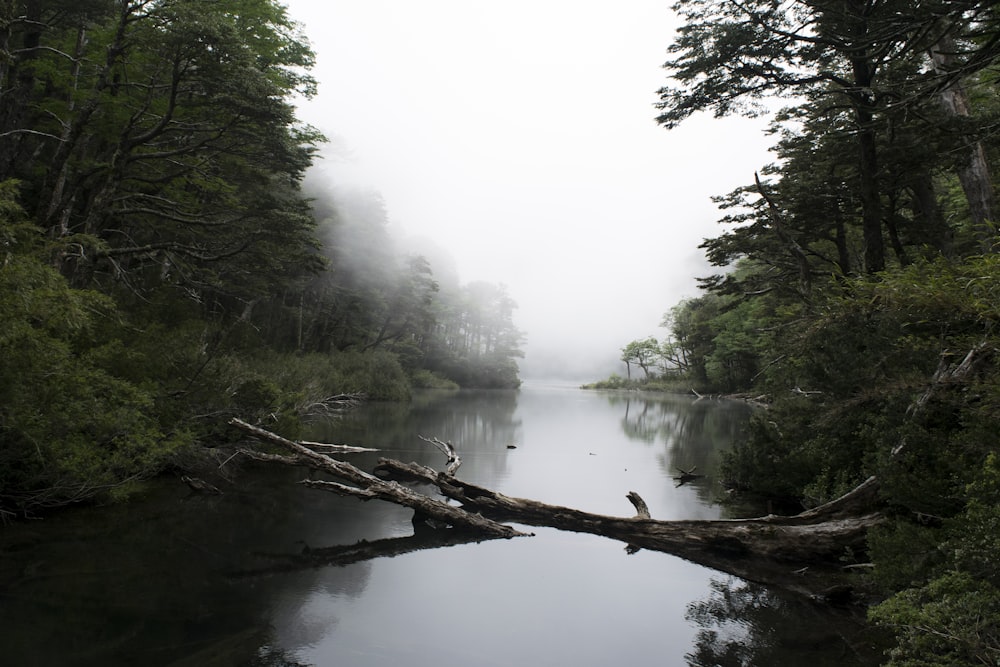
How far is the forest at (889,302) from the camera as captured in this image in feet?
14.0

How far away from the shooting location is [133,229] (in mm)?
16625

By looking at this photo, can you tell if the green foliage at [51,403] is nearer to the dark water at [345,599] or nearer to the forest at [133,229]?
the forest at [133,229]

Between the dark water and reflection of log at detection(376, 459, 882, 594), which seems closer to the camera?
the dark water

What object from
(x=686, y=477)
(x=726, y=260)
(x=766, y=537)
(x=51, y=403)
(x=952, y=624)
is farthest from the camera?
(x=726, y=260)

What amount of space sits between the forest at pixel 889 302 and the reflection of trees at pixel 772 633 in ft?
1.49

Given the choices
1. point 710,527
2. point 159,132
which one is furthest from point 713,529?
point 159,132

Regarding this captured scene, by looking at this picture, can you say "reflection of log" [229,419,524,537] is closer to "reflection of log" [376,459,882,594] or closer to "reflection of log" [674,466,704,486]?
"reflection of log" [376,459,882,594]

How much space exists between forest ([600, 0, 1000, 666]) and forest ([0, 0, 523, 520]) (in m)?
8.29

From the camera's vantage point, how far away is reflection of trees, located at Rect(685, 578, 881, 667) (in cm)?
478

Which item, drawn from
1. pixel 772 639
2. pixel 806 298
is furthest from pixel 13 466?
pixel 806 298

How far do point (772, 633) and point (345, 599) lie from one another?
431 centimetres

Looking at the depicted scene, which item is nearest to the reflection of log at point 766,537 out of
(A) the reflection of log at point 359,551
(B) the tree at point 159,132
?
(A) the reflection of log at point 359,551

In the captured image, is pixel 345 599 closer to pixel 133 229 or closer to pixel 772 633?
pixel 772 633

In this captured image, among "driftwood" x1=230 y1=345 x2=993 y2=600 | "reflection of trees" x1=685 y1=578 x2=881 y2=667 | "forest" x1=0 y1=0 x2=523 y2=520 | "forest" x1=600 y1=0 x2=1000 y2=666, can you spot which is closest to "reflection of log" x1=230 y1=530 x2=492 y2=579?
"driftwood" x1=230 y1=345 x2=993 y2=600
